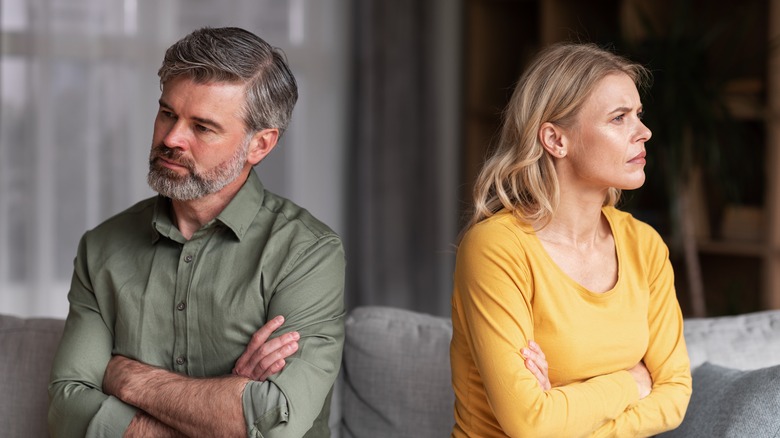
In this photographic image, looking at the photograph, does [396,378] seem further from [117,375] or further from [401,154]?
[401,154]

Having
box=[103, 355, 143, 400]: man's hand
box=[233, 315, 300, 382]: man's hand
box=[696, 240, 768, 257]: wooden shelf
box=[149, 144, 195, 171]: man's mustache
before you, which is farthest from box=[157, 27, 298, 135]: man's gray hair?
box=[696, 240, 768, 257]: wooden shelf

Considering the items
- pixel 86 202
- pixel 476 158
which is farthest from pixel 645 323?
pixel 476 158

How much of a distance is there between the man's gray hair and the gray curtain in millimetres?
2217

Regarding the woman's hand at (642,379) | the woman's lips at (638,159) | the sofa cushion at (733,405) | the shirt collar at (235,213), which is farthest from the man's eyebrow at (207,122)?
the sofa cushion at (733,405)

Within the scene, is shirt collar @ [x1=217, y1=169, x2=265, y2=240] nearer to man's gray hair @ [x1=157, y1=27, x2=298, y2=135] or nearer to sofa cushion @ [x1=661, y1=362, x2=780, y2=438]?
man's gray hair @ [x1=157, y1=27, x2=298, y2=135]

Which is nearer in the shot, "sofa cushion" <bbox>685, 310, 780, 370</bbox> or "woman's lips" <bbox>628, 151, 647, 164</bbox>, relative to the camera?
"woman's lips" <bbox>628, 151, 647, 164</bbox>

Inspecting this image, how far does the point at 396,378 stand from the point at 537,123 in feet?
2.21

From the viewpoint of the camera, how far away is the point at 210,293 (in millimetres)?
1826

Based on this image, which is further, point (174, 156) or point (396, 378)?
point (396, 378)

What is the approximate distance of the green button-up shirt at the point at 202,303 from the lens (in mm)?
1760

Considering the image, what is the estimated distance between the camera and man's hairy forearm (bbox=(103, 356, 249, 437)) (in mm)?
1663

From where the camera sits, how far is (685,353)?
6.17 ft

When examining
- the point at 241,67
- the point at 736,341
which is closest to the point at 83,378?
the point at 241,67

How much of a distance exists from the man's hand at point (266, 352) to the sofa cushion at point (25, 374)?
565 mm
